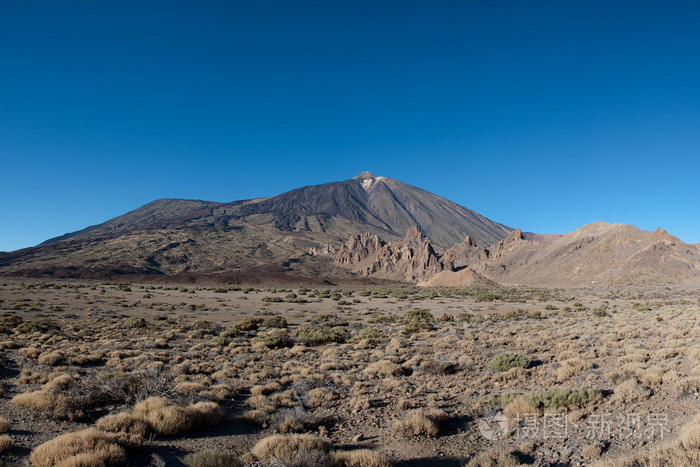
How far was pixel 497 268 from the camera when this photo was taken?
10650 cm

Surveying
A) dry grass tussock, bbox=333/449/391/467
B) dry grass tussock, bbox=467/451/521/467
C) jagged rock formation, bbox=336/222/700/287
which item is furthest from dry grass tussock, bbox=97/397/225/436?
jagged rock formation, bbox=336/222/700/287

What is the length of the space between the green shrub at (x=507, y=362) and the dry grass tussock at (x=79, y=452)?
10.5m

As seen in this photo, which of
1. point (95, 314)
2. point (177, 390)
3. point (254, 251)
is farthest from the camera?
point (254, 251)

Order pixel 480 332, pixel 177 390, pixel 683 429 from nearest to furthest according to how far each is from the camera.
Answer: pixel 683 429 < pixel 177 390 < pixel 480 332

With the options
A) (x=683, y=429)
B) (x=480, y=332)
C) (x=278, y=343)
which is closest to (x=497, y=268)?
(x=480, y=332)

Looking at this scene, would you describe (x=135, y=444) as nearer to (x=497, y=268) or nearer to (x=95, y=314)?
(x=95, y=314)

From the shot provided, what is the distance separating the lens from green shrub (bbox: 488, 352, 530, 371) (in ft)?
37.4

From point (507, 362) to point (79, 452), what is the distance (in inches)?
444

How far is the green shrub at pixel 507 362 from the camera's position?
449 inches

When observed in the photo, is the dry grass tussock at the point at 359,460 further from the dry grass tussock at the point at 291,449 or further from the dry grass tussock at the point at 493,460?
the dry grass tussock at the point at 493,460

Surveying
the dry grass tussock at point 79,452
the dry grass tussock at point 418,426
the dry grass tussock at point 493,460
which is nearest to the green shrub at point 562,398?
the dry grass tussock at point 418,426

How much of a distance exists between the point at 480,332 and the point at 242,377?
549 inches

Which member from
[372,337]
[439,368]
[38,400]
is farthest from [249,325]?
[38,400]

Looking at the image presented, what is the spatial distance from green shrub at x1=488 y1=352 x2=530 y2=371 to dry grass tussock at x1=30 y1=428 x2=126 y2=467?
10451 millimetres
